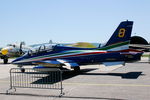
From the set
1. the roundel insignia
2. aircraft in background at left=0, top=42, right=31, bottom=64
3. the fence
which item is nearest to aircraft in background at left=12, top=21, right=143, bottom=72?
the roundel insignia

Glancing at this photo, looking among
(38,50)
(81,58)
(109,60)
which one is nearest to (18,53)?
(38,50)

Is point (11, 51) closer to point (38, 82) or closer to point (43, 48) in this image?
point (43, 48)

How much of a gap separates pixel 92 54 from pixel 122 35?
8.80 ft

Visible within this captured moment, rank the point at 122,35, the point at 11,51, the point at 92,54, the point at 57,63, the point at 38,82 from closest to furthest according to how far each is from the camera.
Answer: the point at 38,82, the point at 57,63, the point at 122,35, the point at 92,54, the point at 11,51

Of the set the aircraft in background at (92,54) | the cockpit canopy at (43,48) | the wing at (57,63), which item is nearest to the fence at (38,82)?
the wing at (57,63)

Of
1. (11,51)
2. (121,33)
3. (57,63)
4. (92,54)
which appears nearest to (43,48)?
(57,63)

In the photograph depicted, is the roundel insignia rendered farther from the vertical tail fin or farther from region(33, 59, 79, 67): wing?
region(33, 59, 79, 67): wing

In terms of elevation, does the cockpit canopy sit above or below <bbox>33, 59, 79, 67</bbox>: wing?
above

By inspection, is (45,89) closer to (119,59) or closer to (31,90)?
(31,90)

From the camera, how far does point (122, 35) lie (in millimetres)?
15492

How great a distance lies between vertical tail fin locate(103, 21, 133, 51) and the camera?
50.4 ft

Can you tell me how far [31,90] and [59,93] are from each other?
1.68m

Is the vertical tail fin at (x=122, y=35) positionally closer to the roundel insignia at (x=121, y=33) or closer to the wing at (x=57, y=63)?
the roundel insignia at (x=121, y=33)

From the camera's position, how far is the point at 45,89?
411 inches
